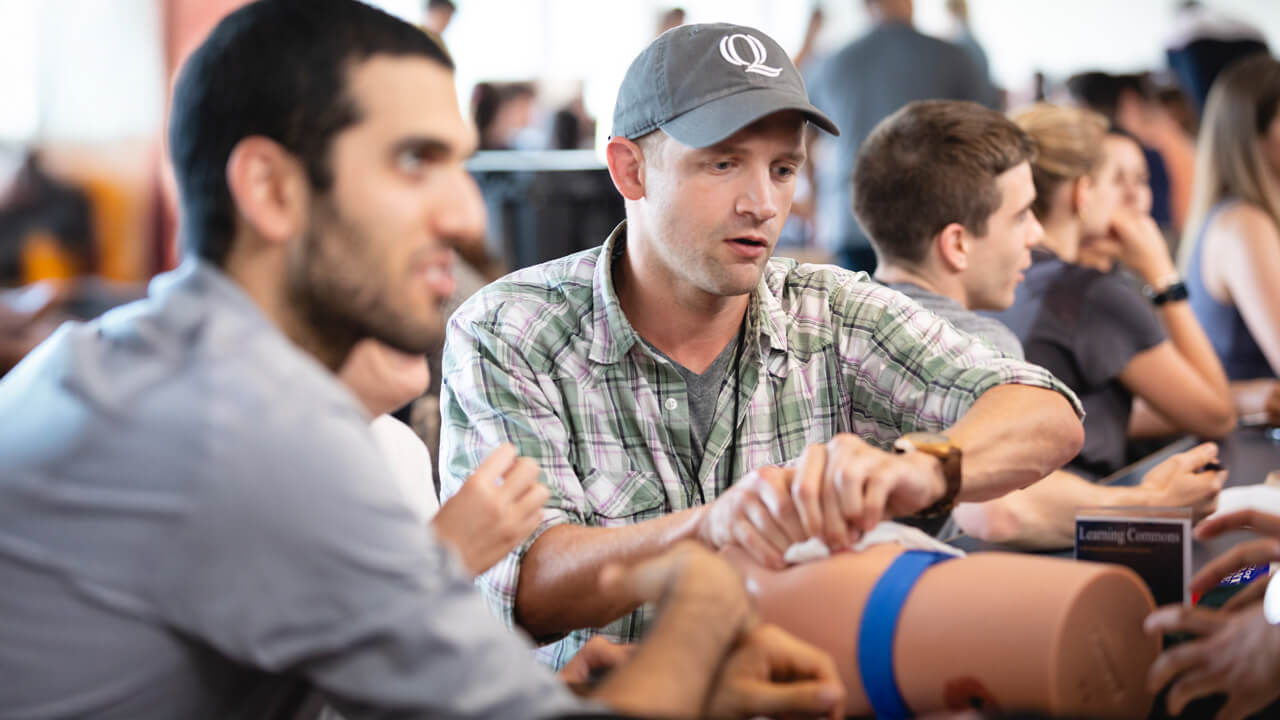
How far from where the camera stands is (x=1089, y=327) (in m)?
2.58

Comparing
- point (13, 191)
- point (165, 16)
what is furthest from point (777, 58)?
point (165, 16)

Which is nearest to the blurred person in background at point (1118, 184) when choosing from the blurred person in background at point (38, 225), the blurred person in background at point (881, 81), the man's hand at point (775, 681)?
the blurred person in background at point (881, 81)

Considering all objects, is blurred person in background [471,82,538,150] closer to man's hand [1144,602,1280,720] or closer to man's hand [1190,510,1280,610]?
man's hand [1190,510,1280,610]

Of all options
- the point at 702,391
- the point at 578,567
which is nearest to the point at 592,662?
the point at 578,567

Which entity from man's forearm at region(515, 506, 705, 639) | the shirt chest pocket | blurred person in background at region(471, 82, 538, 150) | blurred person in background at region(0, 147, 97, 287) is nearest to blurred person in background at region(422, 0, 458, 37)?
blurred person in background at region(471, 82, 538, 150)

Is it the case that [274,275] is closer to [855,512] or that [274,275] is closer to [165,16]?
[855,512]

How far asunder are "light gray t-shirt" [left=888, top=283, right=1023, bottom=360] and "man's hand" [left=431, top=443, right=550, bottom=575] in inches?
42.9

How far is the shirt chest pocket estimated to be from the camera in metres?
1.63

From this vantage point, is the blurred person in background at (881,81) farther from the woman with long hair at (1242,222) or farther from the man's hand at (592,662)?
the man's hand at (592,662)

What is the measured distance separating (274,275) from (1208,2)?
34.1 ft

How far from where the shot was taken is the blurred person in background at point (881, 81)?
4027 mm

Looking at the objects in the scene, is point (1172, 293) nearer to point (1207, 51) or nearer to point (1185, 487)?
point (1185, 487)

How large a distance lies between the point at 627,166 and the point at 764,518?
774 mm

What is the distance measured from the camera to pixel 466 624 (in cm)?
87
